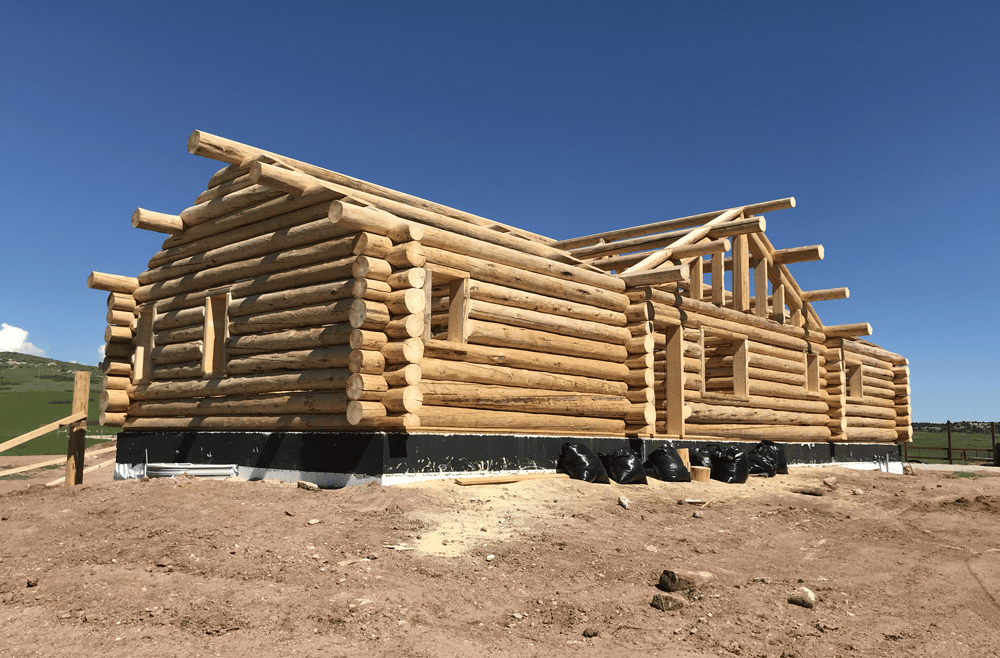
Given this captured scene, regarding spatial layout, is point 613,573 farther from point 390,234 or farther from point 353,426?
point 390,234

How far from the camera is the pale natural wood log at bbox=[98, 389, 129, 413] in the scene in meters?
13.7

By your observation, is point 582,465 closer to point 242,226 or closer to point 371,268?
point 371,268

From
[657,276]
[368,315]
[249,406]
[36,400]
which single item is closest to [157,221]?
[249,406]

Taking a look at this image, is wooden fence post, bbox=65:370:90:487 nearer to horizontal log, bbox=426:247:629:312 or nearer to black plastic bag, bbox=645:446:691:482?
horizontal log, bbox=426:247:629:312

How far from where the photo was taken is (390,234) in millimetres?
10078

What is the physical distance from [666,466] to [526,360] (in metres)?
2.87

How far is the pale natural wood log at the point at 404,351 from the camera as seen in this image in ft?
31.7

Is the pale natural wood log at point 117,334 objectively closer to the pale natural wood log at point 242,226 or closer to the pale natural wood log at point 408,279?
the pale natural wood log at point 242,226

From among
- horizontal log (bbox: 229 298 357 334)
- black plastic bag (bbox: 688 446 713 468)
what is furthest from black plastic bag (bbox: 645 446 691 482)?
horizontal log (bbox: 229 298 357 334)

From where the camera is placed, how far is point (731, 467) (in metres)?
12.7

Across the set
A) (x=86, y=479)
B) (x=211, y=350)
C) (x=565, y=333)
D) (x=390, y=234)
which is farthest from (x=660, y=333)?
(x=86, y=479)

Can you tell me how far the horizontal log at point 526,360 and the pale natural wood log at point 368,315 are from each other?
772 millimetres

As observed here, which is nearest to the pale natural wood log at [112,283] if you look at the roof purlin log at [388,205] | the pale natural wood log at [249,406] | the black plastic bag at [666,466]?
the pale natural wood log at [249,406]

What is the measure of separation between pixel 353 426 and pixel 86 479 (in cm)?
1252
